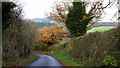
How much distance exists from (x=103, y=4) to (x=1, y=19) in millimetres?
15926

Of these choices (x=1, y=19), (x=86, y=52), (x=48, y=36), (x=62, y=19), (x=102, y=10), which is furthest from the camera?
(x=48, y=36)

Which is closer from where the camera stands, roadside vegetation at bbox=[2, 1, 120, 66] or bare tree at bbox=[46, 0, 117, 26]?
roadside vegetation at bbox=[2, 1, 120, 66]

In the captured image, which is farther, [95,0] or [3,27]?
[95,0]

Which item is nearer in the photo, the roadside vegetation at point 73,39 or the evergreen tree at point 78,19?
the roadside vegetation at point 73,39

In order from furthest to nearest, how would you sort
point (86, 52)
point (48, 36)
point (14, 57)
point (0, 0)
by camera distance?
1. point (48, 36)
2. point (14, 57)
3. point (86, 52)
4. point (0, 0)

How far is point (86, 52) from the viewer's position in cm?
1250

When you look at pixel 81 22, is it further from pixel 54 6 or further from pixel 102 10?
pixel 54 6

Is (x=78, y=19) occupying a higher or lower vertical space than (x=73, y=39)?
higher

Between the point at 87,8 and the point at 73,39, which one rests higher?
the point at 87,8

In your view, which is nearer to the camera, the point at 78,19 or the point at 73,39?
the point at 73,39

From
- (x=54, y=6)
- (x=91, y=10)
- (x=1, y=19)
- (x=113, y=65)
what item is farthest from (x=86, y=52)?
(x=54, y=6)

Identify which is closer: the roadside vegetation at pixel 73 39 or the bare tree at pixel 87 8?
the roadside vegetation at pixel 73 39

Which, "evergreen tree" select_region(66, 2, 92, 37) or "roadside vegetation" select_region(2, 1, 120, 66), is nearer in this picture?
"roadside vegetation" select_region(2, 1, 120, 66)

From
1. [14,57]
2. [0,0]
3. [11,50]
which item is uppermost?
[0,0]
